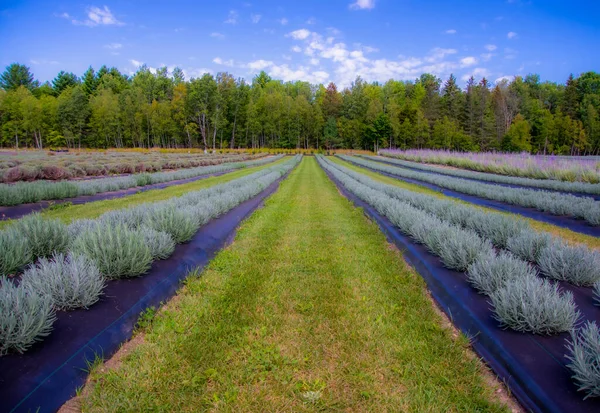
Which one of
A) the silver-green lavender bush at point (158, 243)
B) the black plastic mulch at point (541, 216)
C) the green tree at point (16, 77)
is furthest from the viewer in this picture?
the green tree at point (16, 77)

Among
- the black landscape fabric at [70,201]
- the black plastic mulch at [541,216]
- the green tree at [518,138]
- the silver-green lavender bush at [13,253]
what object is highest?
the green tree at [518,138]

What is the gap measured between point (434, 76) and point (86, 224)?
127m

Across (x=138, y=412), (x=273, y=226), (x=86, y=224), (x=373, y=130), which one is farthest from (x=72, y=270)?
(x=373, y=130)

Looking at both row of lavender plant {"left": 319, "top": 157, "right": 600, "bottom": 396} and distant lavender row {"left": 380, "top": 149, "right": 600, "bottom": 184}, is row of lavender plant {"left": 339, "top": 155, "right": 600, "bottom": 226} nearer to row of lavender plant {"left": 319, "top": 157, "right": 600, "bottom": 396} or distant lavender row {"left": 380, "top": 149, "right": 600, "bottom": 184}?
row of lavender plant {"left": 319, "top": 157, "right": 600, "bottom": 396}

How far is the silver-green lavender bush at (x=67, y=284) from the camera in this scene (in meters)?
3.09

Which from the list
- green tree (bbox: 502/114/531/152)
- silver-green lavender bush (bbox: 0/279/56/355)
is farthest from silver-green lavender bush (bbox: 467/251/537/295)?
green tree (bbox: 502/114/531/152)

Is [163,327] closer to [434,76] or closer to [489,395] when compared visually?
[489,395]

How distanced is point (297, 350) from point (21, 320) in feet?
7.94

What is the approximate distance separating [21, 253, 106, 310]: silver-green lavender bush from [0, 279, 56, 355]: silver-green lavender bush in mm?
374

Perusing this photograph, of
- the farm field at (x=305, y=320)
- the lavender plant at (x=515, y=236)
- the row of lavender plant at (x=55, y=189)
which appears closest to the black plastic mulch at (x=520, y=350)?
the farm field at (x=305, y=320)

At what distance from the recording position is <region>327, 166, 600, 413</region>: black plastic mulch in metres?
2.23

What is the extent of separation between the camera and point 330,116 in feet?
259

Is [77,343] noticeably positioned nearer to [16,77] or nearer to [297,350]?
[297,350]

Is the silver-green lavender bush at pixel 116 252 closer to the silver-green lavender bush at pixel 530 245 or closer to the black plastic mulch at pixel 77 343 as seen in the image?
the black plastic mulch at pixel 77 343
